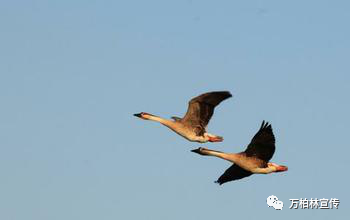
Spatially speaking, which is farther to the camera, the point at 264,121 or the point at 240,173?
the point at 240,173

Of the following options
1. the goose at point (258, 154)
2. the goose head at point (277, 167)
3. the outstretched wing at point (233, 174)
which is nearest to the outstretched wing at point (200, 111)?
the goose at point (258, 154)

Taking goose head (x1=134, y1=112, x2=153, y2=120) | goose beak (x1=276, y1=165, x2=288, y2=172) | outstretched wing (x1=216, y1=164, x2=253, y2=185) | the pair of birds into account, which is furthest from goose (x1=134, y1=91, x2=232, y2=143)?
goose beak (x1=276, y1=165, x2=288, y2=172)

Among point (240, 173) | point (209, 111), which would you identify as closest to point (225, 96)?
point (209, 111)

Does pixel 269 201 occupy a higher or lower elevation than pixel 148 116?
lower

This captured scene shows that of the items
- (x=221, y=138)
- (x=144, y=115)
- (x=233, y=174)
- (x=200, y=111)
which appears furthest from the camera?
(x=144, y=115)

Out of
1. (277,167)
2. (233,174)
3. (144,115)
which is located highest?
(144,115)

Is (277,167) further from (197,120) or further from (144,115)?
(144,115)

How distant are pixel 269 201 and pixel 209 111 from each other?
4.54 m

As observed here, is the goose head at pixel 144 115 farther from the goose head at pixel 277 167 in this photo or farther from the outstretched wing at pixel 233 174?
the goose head at pixel 277 167

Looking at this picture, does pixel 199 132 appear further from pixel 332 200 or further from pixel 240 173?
pixel 332 200

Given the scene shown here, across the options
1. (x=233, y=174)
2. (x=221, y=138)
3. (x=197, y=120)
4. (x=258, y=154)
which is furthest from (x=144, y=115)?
(x=258, y=154)

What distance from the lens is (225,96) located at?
47156 mm

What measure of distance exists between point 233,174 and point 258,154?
423 centimetres

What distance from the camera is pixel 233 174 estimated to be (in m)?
49.7
